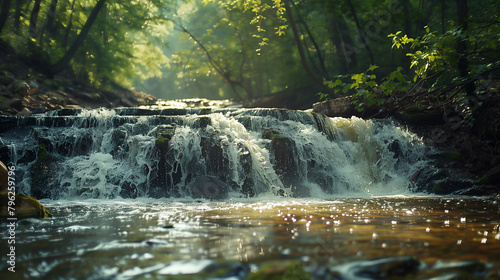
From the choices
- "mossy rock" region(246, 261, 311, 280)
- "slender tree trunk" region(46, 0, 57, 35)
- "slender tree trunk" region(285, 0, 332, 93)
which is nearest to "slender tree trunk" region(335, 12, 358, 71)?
"slender tree trunk" region(285, 0, 332, 93)

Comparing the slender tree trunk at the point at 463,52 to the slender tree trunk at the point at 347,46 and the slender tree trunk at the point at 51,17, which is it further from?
the slender tree trunk at the point at 51,17

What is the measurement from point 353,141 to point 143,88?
49.7m

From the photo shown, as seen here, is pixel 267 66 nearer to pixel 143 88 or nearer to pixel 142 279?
pixel 142 279

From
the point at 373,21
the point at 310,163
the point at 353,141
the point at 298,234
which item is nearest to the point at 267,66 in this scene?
the point at 373,21

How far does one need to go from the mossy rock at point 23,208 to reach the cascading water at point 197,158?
324cm

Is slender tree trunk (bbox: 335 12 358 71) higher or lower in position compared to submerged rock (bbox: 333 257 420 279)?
higher

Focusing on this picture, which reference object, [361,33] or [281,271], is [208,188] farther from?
[361,33]

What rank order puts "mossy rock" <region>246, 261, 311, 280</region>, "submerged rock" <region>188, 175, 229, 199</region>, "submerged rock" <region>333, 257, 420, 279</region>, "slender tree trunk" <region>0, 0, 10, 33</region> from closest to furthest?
"mossy rock" <region>246, 261, 311, 280</region>, "submerged rock" <region>333, 257, 420, 279</region>, "submerged rock" <region>188, 175, 229, 199</region>, "slender tree trunk" <region>0, 0, 10, 33</region>

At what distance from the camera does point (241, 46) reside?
22.4 meters

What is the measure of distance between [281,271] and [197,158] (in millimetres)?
7206

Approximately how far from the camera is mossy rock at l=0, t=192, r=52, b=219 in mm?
4530

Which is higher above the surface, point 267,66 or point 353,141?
point 267,66

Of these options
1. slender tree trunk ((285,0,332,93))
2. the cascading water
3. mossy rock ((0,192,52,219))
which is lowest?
mossy rock ((0,192,52,219))

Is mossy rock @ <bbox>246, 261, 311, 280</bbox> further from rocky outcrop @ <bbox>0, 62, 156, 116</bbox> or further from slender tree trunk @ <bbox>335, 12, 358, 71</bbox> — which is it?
slender tree trunk @ <bbox>335, 12, 358, 71</bbox>
